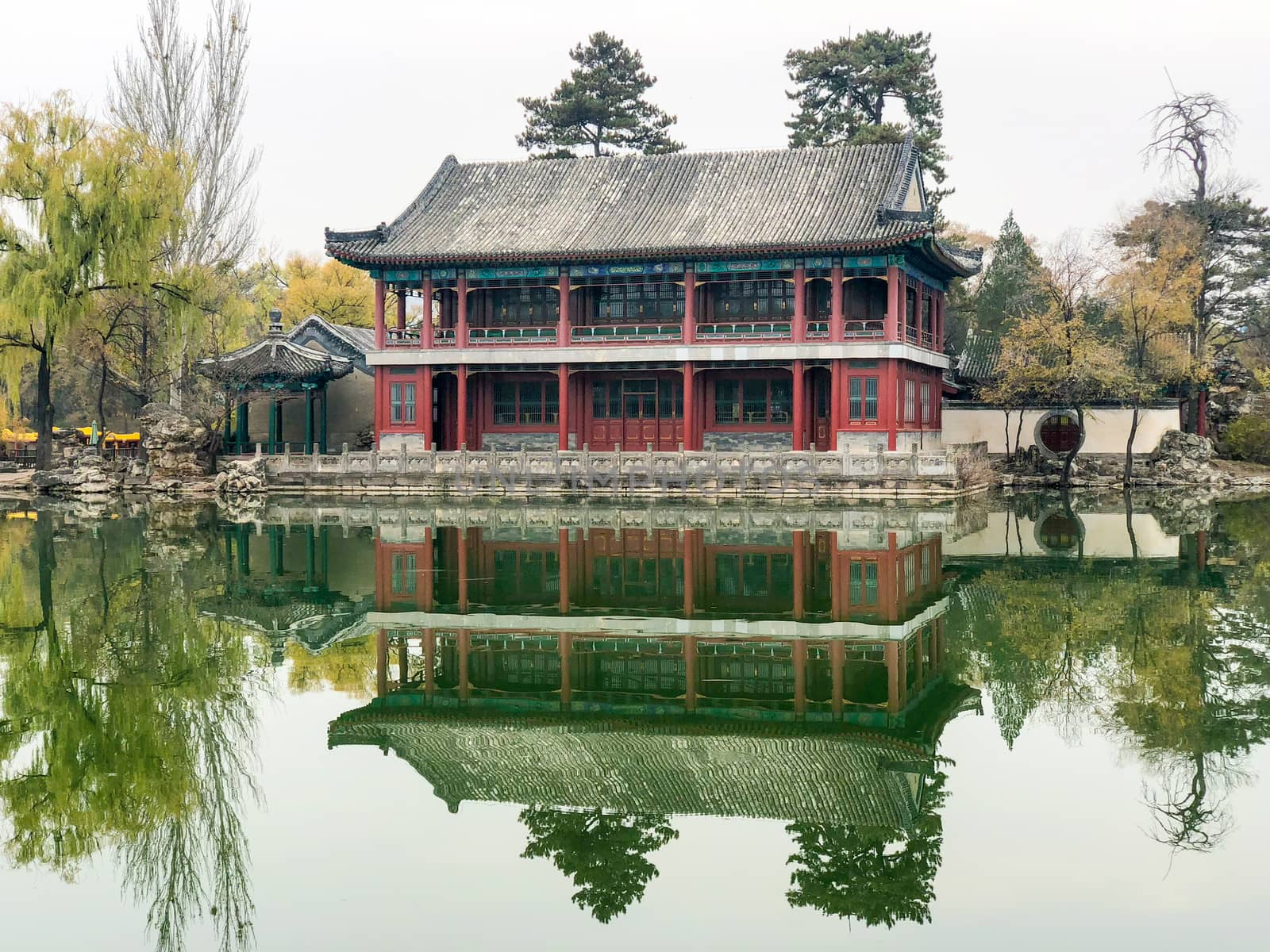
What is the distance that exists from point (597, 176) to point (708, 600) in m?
29.6

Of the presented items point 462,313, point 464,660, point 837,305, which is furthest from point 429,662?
point 462,313

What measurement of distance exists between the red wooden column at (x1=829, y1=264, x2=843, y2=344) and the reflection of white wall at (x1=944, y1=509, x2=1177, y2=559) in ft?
30.0

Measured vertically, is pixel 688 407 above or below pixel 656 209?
below

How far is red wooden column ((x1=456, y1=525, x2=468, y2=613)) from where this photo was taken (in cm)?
1745

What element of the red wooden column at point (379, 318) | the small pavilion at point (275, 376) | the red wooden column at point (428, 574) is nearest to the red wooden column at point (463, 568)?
the red wooden column at point (428, 574)

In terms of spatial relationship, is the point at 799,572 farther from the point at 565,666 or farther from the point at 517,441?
the point at 517,441

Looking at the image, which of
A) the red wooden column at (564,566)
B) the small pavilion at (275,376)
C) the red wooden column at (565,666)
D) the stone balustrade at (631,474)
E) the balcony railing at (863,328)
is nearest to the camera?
the red wooden column at (565,666)

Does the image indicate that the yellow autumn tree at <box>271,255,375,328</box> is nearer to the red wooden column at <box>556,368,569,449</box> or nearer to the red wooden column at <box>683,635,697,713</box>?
the red wooden column at <box>556,368,569,449</box>

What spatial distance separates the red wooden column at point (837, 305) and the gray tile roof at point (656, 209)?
0.96 m

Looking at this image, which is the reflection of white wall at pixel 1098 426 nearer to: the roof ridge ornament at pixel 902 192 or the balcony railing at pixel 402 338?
the roof ridge ornament at pixel 902 192

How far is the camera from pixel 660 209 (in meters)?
41.7

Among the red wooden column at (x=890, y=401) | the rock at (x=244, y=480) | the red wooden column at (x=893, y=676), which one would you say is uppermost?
the red wooden column at (x=890, y=401)

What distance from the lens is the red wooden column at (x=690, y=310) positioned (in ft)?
128

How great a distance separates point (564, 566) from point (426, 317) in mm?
22149
